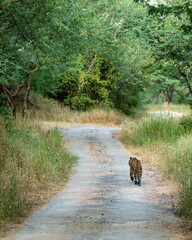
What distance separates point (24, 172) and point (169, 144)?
6543 mm

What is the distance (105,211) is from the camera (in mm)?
7422

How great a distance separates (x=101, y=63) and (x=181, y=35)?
1262 centimetres

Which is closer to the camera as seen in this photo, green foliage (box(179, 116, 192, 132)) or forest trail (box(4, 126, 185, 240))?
forest trail (box(4, 126, 185, 240))

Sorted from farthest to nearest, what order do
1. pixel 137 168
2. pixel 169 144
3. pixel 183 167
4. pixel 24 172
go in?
pixel 169 144 < pixel 183 167 < pixel 24 172 < pixel 137 168

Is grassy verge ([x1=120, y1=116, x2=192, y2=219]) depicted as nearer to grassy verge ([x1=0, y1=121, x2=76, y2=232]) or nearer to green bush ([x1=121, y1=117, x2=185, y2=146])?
green bush ([x1=121, y1=117, x2=185, y2=146])

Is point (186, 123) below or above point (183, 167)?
above

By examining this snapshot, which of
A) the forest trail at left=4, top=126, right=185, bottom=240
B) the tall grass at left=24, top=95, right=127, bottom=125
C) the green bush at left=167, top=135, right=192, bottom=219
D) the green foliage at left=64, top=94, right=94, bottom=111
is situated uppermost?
the green foliage at left=64, top=94, right=94, bottom=111

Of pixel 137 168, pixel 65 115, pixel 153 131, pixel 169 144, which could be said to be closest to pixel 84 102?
pixel 65 115

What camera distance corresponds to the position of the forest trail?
604 cm

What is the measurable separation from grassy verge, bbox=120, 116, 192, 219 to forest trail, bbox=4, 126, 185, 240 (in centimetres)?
48

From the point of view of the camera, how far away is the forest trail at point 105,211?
6.04 m

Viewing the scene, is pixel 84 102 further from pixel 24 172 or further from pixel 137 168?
pixel 137 168

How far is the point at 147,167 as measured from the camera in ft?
42.2

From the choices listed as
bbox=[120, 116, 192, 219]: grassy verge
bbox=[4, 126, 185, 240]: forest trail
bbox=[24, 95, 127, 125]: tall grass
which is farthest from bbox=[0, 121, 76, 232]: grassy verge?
bbox=[24, 95, 127, 125]: tall grass
